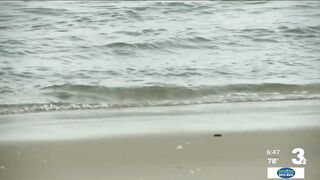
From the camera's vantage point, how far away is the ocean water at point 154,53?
9.27 feet

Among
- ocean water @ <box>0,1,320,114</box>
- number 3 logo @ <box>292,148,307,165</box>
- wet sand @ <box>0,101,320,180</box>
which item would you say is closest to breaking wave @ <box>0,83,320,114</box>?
ocean water @ <box>0,1,320,114</box>

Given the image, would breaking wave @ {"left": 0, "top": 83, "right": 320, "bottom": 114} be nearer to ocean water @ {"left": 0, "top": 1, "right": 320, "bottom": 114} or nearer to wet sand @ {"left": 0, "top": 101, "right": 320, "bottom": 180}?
ocean water @ {"left": 0, "top": 1, "right": 320, "bottom": 114}

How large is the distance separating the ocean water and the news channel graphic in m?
0.78

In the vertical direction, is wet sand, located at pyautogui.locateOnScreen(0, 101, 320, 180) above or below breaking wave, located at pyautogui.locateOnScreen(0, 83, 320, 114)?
above

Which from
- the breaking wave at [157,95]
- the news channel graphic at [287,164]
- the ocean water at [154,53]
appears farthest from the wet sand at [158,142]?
the ocean water at [154,53]

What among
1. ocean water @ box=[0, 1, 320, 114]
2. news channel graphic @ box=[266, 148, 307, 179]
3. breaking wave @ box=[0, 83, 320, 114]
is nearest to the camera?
news channel graphic @ box=[266, 148, 307, 179]

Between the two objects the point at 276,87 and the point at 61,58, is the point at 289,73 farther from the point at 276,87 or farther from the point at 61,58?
the point at 61,58

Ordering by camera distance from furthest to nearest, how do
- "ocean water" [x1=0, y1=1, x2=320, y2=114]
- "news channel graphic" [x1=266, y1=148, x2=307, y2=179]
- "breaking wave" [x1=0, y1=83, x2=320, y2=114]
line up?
"ocean water" [x1=0, y1=1, x2=320, y2=114], "breaking wave" [x1=0, y1=83, x2=320, y2=114], "news channel graphic" [x1=266, y1=148, x2=307, y2=179]

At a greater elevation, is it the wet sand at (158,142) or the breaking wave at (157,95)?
the wet sand at (158,142)

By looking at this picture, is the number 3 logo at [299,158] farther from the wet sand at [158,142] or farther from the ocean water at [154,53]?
the ocean water at [154,53]

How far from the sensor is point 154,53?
324 centimetres

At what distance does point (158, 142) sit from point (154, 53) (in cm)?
116

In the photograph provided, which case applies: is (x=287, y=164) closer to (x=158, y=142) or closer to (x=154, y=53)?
(x=158, y=142)

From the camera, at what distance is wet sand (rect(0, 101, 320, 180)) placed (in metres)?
1.94
